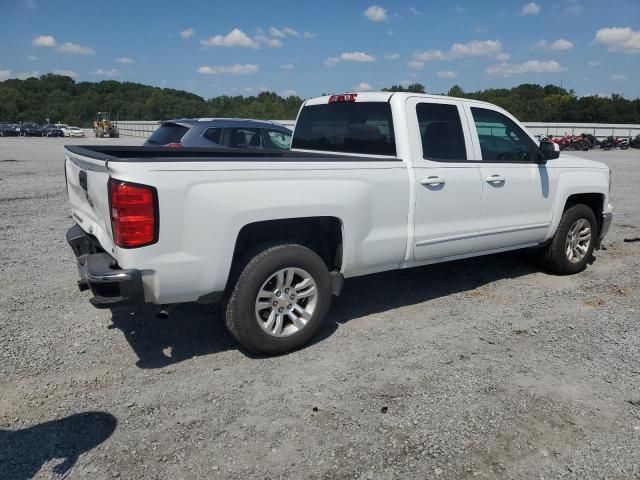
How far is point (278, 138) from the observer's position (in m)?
11.1

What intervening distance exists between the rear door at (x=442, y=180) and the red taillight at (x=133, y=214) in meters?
2.23

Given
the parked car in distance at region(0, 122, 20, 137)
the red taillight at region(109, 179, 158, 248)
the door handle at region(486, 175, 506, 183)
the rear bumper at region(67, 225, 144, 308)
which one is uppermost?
the parked car in distance at region(0, 122, 20, 137)

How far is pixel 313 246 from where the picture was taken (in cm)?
429

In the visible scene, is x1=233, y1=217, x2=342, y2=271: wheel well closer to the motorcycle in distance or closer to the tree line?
the motorcycle in distance

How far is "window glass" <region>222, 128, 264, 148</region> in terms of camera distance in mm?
10359

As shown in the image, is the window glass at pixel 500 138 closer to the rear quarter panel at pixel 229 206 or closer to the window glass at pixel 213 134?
the rear quarter panel at pixel 229 206

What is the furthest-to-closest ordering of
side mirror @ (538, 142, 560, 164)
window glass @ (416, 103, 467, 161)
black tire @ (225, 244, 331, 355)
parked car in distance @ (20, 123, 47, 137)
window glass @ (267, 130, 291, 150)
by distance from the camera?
parked car in distance @ (20, 123, 47, 137), window glass @ (267, 130, 291, 150), side mirror @ (538, 142, 560, 164), window glass @ (416, 103, 467, 161), black tire @ (225, 244, 331, 355)

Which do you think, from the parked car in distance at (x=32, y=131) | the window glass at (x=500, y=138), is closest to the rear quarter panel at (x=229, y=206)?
the window glass at (x=500, y=138)

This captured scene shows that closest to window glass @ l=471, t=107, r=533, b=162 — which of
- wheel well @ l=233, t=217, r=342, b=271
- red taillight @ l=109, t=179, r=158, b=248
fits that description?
wheel well @ l=233, t=217, r=342, b=271

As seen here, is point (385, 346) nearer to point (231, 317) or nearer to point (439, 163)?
point (231, 317)

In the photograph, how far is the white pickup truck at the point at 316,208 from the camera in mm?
3271

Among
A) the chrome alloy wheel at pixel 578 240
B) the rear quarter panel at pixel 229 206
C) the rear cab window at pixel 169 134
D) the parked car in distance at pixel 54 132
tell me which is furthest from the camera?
the parked car in distance at pixel 54 132

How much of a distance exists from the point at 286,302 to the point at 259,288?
0.29 meters

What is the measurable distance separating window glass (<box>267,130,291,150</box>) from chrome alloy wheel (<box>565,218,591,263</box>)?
21.1 ft
